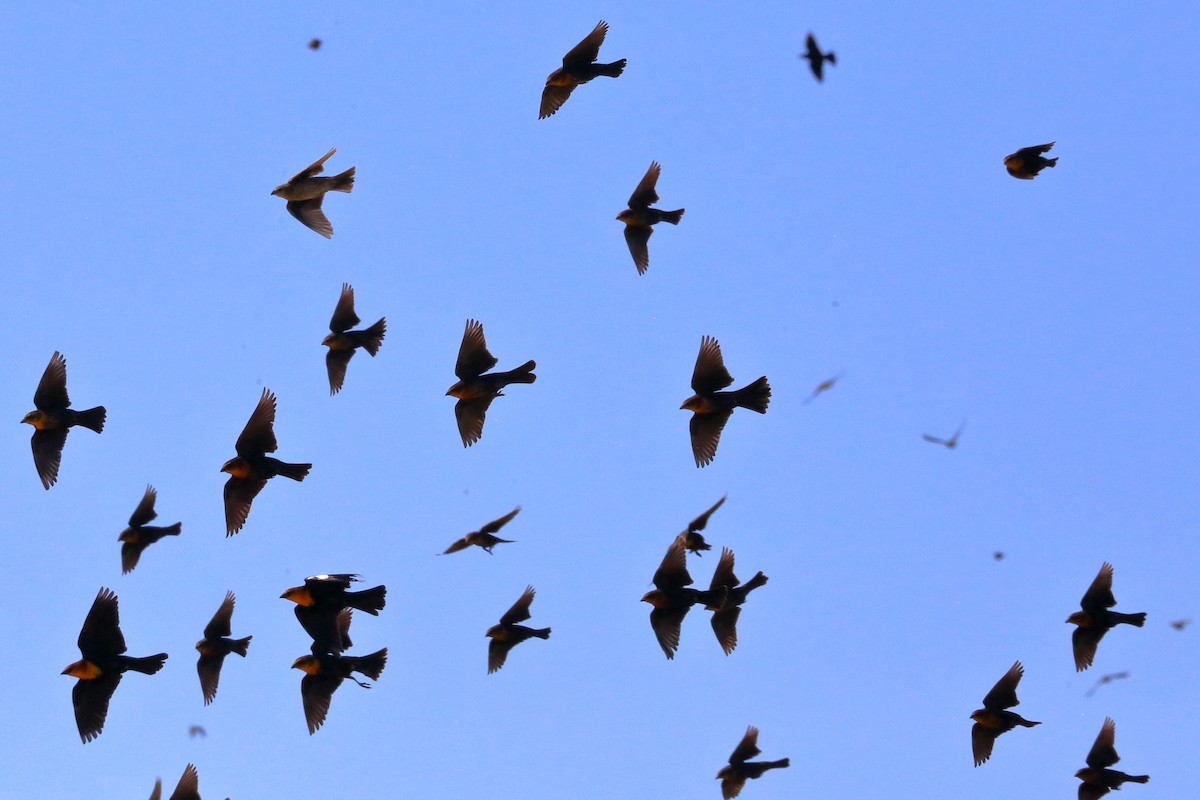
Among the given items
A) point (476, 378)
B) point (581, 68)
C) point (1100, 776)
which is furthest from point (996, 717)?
point (581, 68)

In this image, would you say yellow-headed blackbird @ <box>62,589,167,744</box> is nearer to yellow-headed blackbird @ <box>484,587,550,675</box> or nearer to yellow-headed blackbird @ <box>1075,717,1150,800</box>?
yellow-headed blackbird @ <box>484,587,550,675</box>

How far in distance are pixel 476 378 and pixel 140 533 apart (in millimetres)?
6745

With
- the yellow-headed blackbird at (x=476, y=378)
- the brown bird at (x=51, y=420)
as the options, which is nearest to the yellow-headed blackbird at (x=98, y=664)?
the brown bird at (x=51, y=420)

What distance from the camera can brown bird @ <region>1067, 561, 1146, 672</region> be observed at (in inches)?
866

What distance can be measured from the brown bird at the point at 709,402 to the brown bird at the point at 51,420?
7986 millimetres

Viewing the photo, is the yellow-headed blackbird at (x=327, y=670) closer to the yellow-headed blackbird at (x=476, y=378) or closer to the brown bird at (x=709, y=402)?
the yellow-headed blackbird at (x=476, y=378)

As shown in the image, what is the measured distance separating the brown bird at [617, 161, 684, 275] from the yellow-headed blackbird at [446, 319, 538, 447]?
257cm

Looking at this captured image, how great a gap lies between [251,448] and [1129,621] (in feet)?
38.6

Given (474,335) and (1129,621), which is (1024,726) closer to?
(1129,621)

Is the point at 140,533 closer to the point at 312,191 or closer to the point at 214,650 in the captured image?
the point at 214,650

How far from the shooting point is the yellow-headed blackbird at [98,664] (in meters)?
19.8

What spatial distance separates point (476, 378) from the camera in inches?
890

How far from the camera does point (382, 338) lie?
80.4ft

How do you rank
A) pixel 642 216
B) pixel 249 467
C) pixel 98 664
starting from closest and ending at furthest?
1. pixel 98 664
2. pixel 249 467
3. pixel 642 216
